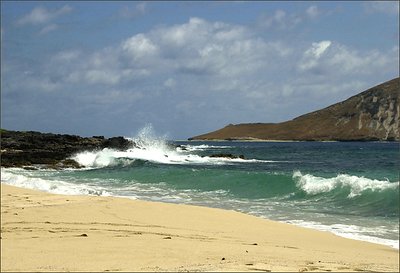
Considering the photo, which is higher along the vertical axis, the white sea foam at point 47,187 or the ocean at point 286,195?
the white sea foam at point 47,187

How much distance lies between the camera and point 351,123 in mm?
151500

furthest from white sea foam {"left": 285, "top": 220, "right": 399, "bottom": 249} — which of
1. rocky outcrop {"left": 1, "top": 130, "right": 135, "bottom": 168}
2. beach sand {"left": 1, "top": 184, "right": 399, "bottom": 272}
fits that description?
rocky outcrop {"left": 1, "top": 130, "right": 135, "bottom": 168}

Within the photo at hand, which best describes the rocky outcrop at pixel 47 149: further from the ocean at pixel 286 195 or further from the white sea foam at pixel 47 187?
the white sea foam at pixel 47 187

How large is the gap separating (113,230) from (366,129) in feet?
479

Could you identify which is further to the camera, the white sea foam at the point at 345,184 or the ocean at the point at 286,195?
the white sea foam at the point at 345,184

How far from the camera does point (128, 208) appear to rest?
506 inches

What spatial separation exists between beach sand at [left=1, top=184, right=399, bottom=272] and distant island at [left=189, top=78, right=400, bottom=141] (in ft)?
450

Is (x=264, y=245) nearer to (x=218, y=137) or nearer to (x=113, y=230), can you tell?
(x=113, y=230)

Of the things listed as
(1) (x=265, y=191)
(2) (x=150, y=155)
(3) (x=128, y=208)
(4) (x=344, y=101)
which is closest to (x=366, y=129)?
(4) (x=344, y=101)

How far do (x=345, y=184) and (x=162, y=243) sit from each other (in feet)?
42.4

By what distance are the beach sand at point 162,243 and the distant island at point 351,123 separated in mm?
137156

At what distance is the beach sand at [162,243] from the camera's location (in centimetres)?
664

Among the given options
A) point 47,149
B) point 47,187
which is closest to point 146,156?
point 47,149

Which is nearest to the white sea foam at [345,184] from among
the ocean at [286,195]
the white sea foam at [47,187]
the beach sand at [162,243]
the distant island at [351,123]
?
the ocean at [286,195]
